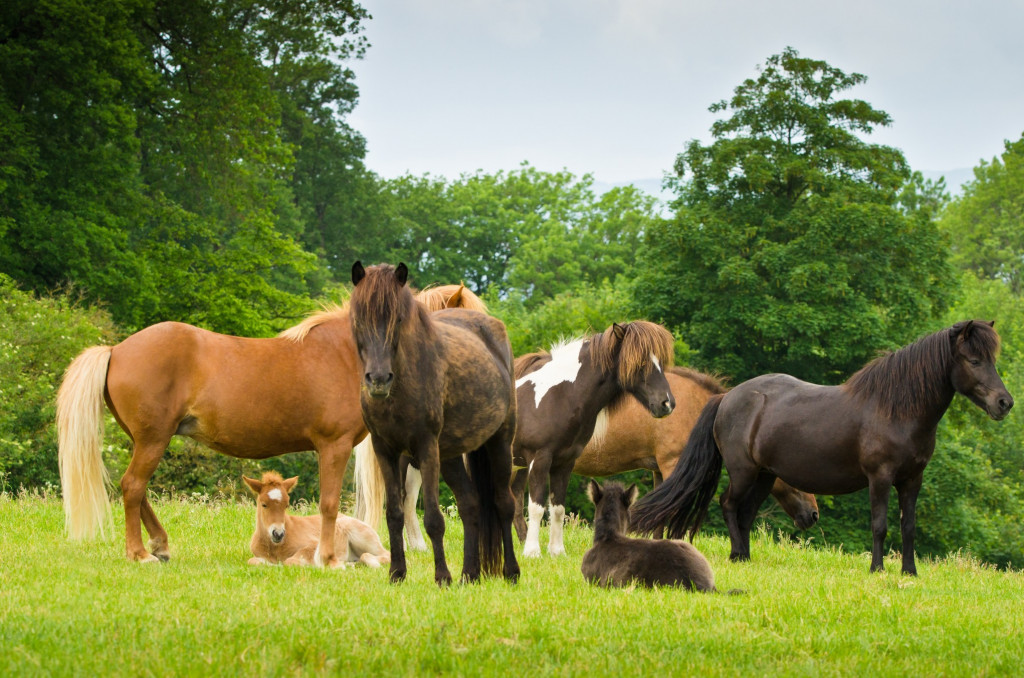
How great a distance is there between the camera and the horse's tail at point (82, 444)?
8.49 metres

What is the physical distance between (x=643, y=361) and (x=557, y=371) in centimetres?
123

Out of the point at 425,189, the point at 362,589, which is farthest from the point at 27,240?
the point at 425,189

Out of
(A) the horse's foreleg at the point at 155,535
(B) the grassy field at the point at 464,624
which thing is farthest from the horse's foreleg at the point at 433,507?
(A) the horse's foreleg at the point at 155,535

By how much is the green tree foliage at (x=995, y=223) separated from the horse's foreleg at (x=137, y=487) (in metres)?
58.5

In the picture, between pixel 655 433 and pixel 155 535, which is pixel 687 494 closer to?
pixel 655 433

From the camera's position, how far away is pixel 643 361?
1072 centimetres

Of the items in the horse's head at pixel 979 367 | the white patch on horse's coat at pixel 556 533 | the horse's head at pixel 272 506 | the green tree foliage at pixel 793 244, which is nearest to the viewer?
the horse's head at pixel 272 506

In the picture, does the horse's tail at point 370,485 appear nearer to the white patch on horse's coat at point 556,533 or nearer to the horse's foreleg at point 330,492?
the horse's foreleg at point 330,492

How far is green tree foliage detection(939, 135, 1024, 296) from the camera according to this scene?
5950cm

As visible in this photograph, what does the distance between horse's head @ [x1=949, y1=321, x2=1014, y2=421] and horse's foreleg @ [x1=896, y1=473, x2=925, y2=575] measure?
3.12ft

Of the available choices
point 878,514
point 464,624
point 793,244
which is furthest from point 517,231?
point 464,624

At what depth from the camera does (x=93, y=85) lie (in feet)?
85.9

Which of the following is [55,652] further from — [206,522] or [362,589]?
[206,522]

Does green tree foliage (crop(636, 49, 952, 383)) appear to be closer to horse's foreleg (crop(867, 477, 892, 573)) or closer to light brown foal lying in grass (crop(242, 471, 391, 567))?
horse's foreleg (crop(867, 477, 892, 573))
